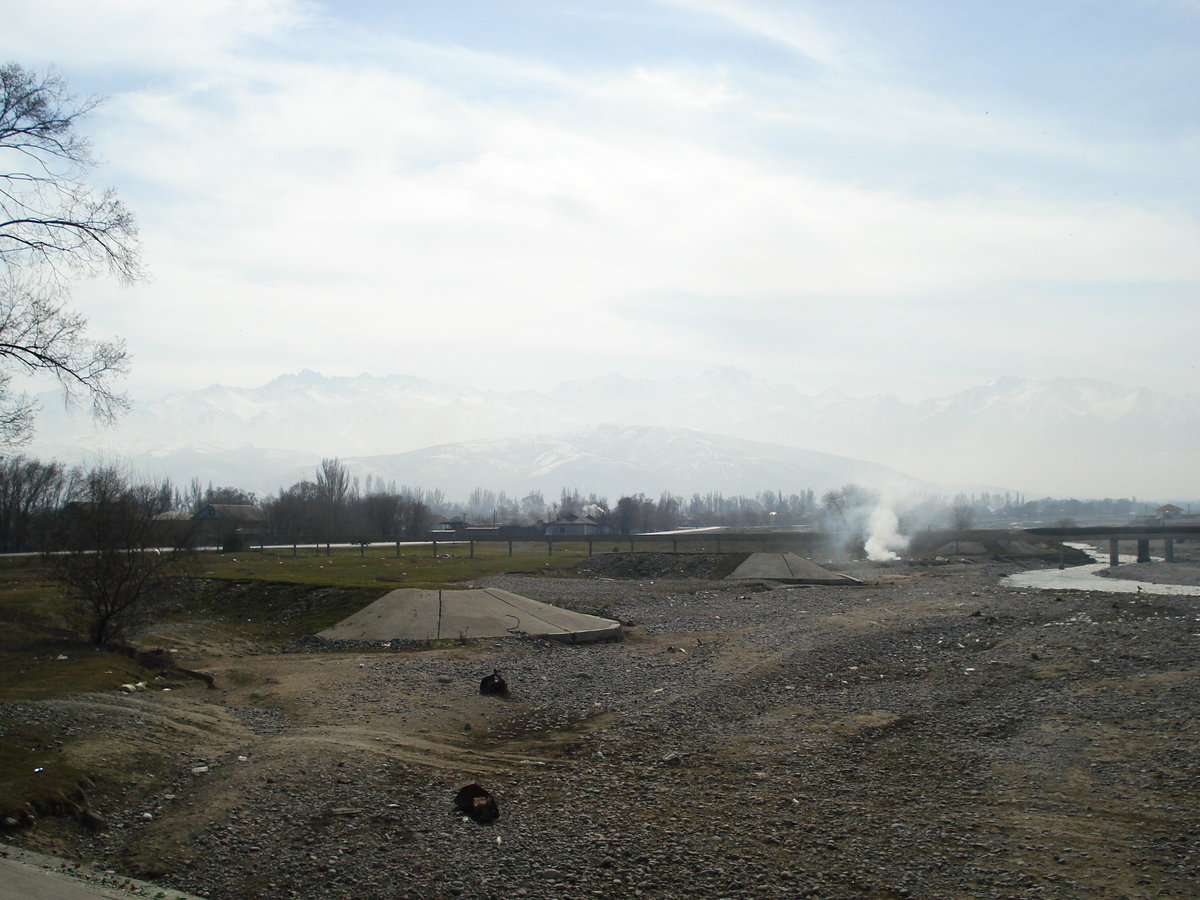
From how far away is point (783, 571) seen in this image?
2299 inches

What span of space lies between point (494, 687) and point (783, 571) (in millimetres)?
42402

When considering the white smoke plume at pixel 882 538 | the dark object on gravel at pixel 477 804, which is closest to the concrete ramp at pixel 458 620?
the dark object on gravel at pixel 477 804

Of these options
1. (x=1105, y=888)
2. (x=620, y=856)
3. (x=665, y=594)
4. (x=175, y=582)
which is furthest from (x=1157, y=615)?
(x=175, y=582)

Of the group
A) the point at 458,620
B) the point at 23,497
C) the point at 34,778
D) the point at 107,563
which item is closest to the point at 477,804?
the point at 34,778

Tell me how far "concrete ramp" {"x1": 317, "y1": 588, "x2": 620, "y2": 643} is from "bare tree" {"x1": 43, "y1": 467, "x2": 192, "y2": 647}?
6942 millimetres

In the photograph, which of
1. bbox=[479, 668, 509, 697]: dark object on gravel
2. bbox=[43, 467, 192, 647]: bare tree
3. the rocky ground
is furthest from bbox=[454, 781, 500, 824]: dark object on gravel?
bbox=[43, 467, 192, 647]: bare tree

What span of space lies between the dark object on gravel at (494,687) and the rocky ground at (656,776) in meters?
0.33

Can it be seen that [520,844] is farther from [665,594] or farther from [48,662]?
[665,594]

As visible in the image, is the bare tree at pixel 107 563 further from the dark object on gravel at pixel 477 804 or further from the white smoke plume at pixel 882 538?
the white smoke plume at pixel 882 538

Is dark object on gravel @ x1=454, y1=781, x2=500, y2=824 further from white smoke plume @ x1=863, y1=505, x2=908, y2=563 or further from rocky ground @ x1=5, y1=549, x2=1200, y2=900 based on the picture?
white smoke plume @ x1=863, y1=505, x2=908, y2=563

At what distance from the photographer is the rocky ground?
937 centimetres

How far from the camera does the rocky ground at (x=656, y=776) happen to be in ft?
30.7

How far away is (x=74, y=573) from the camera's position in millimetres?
20406

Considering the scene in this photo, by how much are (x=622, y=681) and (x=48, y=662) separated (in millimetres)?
13139
